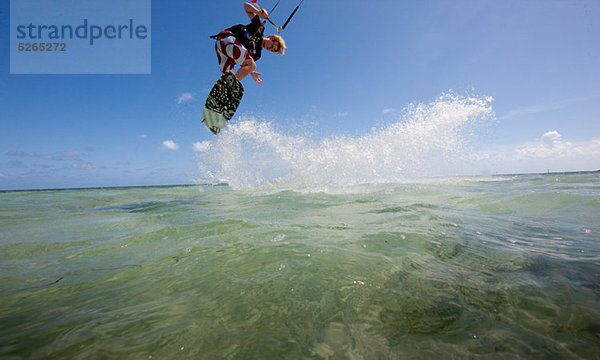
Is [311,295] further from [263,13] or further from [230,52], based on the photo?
[263,13]

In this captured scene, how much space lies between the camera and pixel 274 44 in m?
5.72

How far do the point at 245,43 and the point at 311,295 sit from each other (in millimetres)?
5348

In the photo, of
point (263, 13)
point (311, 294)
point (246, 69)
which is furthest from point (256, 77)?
point (311, 294)

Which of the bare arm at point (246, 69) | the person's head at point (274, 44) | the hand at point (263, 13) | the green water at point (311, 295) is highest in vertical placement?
the hand at point (263, 13)

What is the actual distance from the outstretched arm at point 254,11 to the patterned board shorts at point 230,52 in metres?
0.72

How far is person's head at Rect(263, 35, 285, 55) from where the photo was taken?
568 cm

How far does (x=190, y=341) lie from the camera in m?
1.52

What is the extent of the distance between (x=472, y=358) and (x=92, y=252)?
459 cm

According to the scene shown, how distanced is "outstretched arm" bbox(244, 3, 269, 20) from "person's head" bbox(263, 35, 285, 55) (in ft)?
1.63

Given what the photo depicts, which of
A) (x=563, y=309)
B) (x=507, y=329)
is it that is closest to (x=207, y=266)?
(x=507, y=329)

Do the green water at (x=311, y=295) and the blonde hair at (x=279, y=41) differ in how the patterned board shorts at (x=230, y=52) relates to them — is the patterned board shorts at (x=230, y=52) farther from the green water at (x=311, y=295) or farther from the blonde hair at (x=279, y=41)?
the green water at (x=311, y=295)

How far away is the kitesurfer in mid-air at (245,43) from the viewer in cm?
506

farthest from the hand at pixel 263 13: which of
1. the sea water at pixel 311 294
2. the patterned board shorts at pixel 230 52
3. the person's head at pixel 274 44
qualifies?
the sea water at pixel 311 294

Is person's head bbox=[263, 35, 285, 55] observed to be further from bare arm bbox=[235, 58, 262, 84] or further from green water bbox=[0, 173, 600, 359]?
green water bbox=[0, 173, 600, 359]
